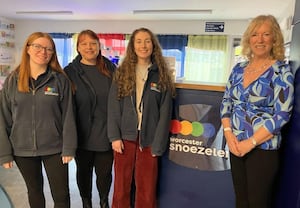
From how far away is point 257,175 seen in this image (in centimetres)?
133

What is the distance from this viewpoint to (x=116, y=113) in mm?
1772

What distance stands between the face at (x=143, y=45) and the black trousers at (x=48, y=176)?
778 mm

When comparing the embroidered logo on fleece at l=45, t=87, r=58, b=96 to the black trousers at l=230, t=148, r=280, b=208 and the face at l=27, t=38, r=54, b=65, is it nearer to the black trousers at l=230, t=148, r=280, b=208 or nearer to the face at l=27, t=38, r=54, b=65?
the face at l=27, t=38, r=54, b=65

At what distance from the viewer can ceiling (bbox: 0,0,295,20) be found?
15.3 ft

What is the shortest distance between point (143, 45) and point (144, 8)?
3900 millimetres

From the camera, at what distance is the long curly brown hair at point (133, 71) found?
1724 mm

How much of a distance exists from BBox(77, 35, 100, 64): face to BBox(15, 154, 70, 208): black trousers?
65cm

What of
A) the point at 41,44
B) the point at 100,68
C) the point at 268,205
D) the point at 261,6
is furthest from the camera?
the point at 261,6

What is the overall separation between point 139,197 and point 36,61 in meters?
1.07

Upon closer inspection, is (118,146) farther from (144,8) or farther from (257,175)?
(144,8)

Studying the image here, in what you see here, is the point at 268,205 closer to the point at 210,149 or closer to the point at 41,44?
the point at 210,149

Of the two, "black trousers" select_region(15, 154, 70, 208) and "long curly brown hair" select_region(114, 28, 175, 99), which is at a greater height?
"long curly brown hair" select_region(114, 28, 175, 99)

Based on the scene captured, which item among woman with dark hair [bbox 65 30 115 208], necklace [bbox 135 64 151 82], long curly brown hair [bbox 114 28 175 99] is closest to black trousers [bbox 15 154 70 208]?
woman with dark hair [bbox 65 30 115 208]

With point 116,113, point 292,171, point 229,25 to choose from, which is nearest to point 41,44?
point 116,113
